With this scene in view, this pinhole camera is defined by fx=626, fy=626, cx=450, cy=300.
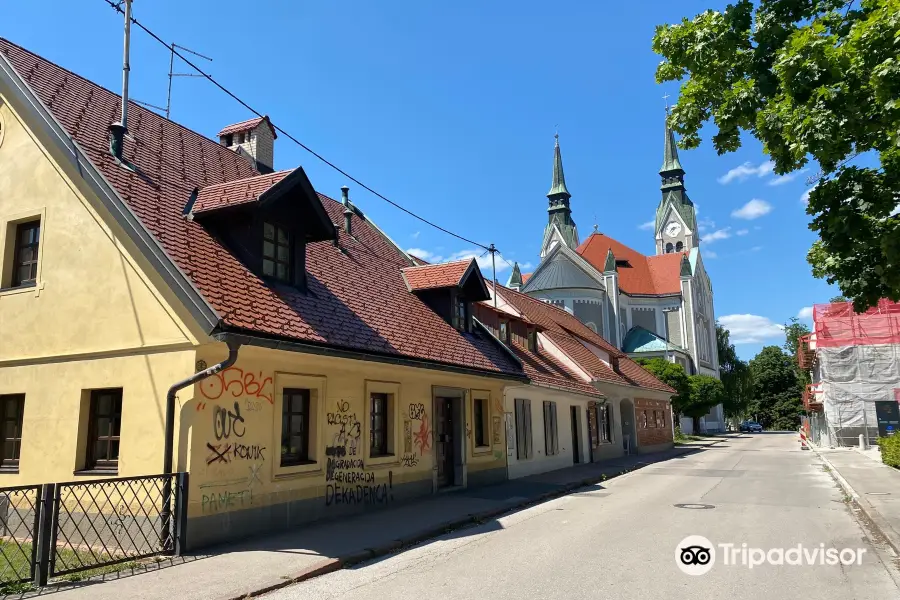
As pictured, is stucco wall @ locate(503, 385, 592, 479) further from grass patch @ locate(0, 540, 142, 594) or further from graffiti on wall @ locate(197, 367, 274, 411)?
grass patch @ locate(0, 540, 142, 594)

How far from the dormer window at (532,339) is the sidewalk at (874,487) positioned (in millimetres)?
10323

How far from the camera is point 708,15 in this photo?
29.1 ft

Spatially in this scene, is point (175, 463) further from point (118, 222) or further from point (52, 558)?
point (118, 222)

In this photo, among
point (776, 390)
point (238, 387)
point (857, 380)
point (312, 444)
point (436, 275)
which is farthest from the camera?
point (776, 390)

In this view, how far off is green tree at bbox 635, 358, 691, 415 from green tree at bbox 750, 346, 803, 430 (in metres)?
44.7

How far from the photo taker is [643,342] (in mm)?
63688

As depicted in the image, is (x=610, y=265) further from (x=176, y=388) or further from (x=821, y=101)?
(x=176, y=388)

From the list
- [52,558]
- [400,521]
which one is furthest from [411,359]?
[52,558]

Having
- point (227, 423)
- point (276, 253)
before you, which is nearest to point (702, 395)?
point (276, 253)

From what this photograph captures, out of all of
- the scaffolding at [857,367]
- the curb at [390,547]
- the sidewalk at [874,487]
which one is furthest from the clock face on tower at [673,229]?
the curb at [390,547]

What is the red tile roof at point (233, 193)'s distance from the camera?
10281 millimetres

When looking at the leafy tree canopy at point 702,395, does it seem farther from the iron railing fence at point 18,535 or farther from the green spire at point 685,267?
the iron railing fence at point 18,535

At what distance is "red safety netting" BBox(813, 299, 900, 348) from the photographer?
34875 mm

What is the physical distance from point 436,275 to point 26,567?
10.8 meters
